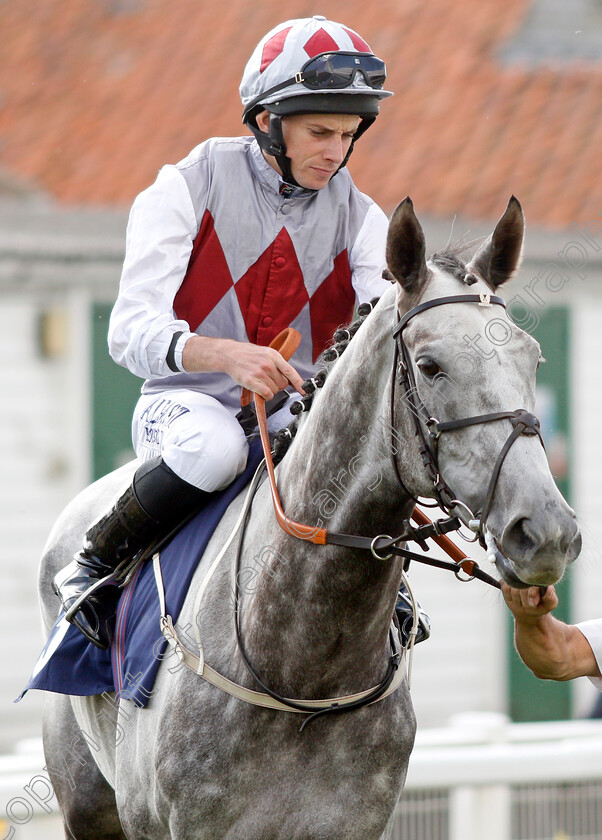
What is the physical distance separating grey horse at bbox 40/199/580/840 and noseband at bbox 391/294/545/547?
18 mm

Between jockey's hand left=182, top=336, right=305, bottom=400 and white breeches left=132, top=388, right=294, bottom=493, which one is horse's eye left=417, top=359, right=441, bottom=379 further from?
white breeches left=132, top=388, right=294, bottom=493

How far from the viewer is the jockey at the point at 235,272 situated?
10.5 ft

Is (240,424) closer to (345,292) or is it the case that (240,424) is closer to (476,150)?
(345,292)

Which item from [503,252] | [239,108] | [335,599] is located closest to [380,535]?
[335,599]

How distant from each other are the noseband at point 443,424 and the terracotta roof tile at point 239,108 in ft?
18.7

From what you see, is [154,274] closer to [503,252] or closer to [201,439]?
[201,439]

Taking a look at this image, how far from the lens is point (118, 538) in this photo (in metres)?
3.41

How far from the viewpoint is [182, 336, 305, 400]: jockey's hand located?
3.00 m

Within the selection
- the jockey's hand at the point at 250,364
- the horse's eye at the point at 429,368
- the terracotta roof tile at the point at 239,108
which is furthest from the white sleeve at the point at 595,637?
the terracotta roof tile at the point at 239,108

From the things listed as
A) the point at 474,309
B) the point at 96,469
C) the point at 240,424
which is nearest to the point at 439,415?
the point at 474,309

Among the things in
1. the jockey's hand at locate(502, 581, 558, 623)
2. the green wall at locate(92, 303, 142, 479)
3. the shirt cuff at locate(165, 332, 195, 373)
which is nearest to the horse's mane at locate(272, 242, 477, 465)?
the shirt cuff at locate(165, 332, 195, 373)

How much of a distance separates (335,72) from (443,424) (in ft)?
3.92

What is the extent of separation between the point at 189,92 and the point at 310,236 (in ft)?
18.1

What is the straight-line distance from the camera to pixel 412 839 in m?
5.44
